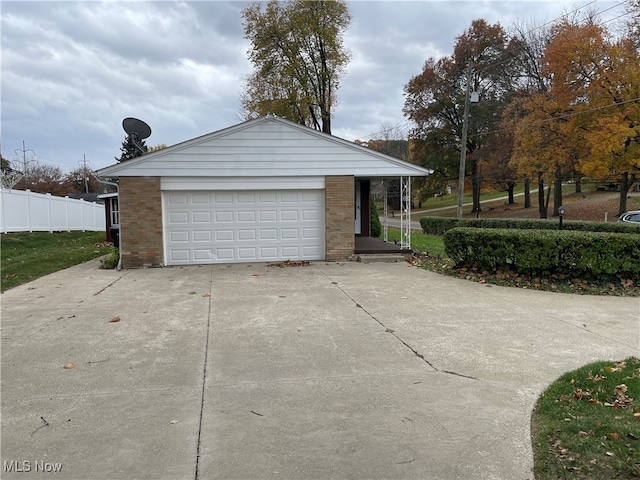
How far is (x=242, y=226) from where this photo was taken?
1230 centimetres

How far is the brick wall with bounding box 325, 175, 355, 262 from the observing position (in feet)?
41.1

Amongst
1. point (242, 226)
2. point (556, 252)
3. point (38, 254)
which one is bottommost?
point (38, 254)

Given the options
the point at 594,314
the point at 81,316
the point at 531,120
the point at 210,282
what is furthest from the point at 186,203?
the point at 531,120

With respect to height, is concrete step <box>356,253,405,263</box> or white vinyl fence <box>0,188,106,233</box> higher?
white vinyl fence <box>0,188,106,233</box>

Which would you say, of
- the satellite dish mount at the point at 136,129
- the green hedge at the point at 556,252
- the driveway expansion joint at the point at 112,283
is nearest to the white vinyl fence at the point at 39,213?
the satellite dish mount at the point at 136,129

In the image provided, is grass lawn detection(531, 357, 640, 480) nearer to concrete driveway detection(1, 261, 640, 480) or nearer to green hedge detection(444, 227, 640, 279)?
concrete driveway detection(1, 261, 640, 480)

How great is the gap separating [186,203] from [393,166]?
587 centimetres

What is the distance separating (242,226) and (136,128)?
5057 millimetres

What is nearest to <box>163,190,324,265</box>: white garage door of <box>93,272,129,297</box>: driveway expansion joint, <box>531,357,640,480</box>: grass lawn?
<box>93,272,129,297</box>: driveway expansion joint

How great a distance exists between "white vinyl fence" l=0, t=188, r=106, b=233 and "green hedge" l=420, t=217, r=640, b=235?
1850 cm

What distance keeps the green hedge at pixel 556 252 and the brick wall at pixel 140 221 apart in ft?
25.6

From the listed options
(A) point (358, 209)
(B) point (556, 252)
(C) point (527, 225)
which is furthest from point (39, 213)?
(C) point (527, 225)

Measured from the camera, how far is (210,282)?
938 centimetres

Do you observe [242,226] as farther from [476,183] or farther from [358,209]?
[476,183]
